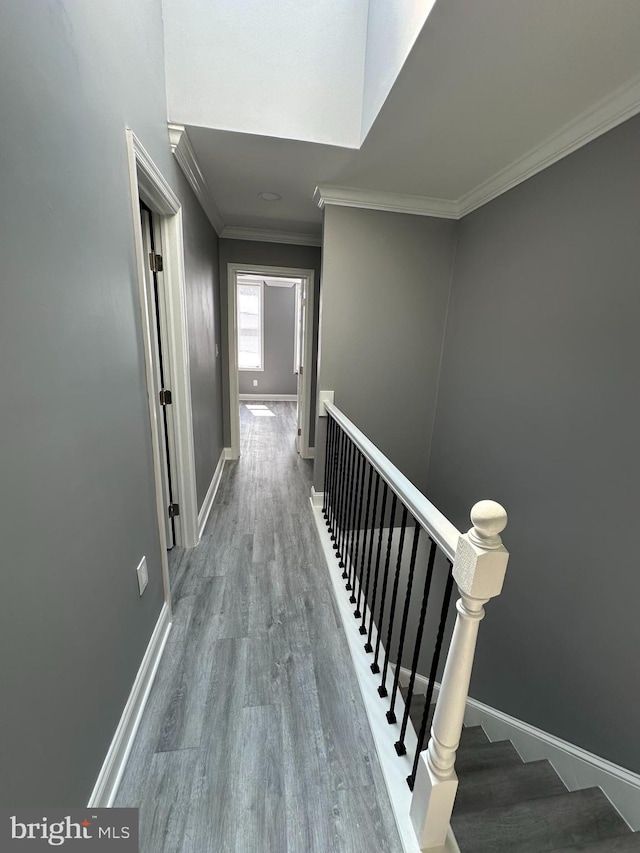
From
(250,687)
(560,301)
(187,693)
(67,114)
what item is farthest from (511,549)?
(67,114)

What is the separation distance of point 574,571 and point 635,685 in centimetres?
44

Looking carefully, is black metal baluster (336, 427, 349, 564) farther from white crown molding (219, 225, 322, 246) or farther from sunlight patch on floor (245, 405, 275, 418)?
sunlight patch on floor (245, 405, 275, 418)

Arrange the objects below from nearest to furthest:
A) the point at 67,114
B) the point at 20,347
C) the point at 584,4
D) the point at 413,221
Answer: the point at 20,347
the point at 67,114
the point at 584,4
the point at 413,221

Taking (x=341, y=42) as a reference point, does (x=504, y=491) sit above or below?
below

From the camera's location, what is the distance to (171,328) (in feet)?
6.78

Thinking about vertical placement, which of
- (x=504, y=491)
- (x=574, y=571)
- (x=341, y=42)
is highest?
(x=341, y=42)

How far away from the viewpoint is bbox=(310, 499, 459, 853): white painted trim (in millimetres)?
1022

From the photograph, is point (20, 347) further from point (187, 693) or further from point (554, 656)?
point (554, 656)

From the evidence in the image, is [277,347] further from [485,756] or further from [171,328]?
[485,756]

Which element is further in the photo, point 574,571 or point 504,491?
point 504,491

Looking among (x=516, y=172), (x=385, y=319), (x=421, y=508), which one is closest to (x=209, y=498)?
(x=385, y=319)

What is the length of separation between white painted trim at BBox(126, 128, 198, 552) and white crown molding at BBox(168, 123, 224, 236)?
10.0 inches

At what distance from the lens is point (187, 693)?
144 centimetres

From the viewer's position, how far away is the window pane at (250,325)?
23.4ft
